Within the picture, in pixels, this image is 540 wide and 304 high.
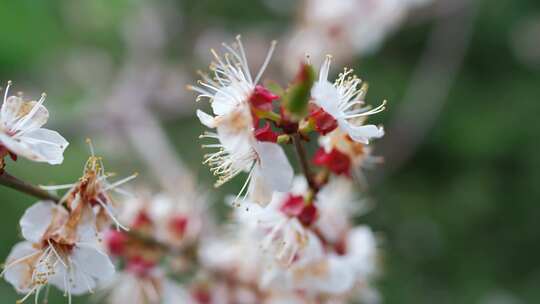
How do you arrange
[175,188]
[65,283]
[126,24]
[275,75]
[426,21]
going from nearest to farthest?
[65,283] → [175,188] → [126,24] → [275,75] → [426,21]

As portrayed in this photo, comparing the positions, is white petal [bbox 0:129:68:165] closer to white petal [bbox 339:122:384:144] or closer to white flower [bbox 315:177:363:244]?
white petal [bbox 339:122:384:144]

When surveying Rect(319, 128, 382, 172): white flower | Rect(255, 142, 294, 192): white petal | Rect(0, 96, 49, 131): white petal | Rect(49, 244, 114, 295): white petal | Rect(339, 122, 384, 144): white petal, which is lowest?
Rect(49, 244, 114, 295): white petal

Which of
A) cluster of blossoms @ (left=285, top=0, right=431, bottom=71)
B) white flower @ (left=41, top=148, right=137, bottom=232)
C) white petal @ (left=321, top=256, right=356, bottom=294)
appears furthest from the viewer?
cluster of blossoms @ (left=285, top=0, right=431, bottom=71)

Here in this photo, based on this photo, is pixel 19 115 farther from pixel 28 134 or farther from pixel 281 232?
pixel 281 232

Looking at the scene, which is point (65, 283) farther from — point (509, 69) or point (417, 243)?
point (509, 69)

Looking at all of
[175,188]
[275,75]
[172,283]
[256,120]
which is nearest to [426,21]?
[275,75]

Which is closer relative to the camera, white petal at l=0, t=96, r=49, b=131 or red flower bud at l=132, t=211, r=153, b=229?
white petal at l=0, t=96, r=49, b=131

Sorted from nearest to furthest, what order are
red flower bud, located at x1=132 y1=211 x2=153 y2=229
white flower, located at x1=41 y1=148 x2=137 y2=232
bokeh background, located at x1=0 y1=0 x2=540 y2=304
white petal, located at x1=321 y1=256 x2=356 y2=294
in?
white flower, located at x1=41 y1=148 x2=137 y2=232 < white petal, located at x1=321 y1=256 x2=356 y2=294 < red flower bud, located at x1=132 y1=211 x2=153 y2=229 < bokeh background, located at x1=0 y1=0 x2=540 y2=304

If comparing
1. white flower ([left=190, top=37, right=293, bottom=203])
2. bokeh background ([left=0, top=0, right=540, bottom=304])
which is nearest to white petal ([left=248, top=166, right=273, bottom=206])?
white flower ([left=190, top=37, right=293, bottom=203])
